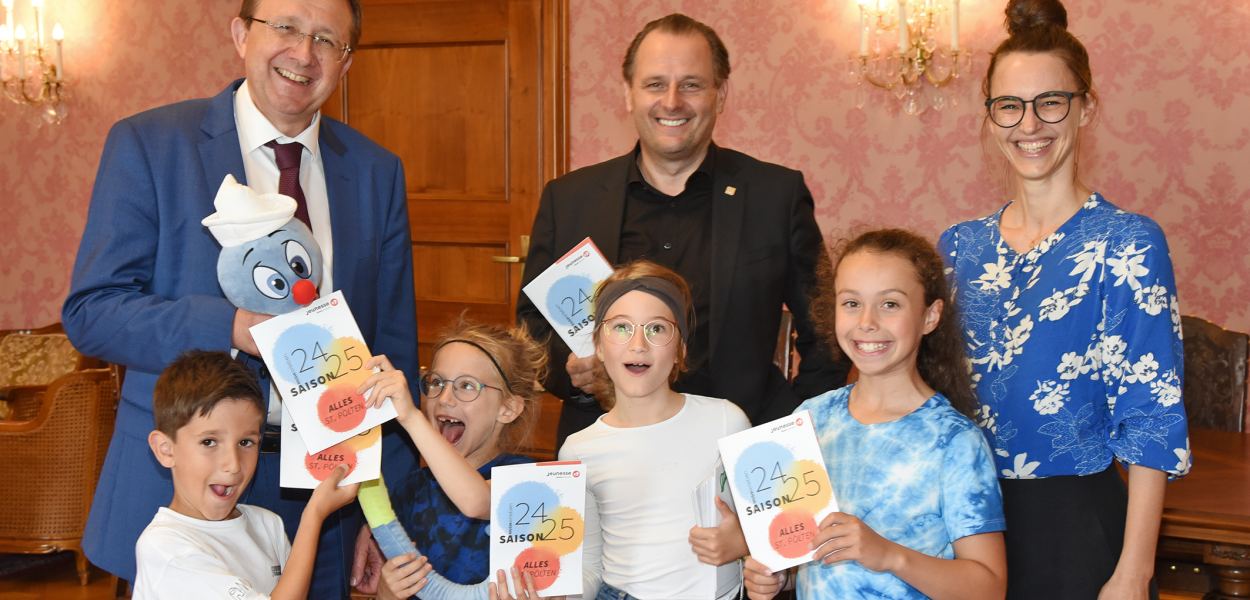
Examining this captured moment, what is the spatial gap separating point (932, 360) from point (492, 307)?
3.90m

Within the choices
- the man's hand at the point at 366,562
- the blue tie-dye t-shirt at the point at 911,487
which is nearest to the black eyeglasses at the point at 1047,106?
the blue tie-dye t-shirt at the point at 911,487

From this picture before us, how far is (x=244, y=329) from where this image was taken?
6.09 feet

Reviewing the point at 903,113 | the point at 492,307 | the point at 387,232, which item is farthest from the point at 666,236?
the point at 492,307

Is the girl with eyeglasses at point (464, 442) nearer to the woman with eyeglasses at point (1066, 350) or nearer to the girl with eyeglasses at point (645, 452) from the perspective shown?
the girl with eyeglasses at point (645, 452)

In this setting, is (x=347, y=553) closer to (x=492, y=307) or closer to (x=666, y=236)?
(x=666, y=236)

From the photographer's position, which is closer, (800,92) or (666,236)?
(666,236)

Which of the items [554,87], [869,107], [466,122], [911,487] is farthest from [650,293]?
[466,122]

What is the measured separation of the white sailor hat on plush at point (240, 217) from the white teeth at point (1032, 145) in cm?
121

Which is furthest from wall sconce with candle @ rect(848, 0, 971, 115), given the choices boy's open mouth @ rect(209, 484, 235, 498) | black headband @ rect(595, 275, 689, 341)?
boy's open mouth @ rect(209, 484, 235, 498)

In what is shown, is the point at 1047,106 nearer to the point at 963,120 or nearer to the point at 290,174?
the point at 290,174

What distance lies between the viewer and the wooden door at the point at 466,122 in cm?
553

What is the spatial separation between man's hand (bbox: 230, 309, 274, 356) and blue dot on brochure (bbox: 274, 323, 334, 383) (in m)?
0.06

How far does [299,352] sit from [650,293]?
627 mm

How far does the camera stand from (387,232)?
222 cm
